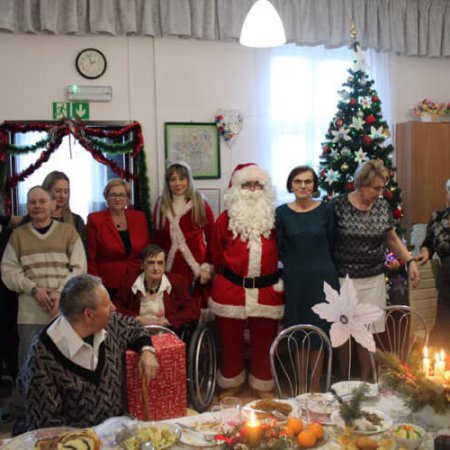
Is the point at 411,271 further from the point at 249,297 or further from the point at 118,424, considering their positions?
the point at 118,424

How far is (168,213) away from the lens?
3.92m

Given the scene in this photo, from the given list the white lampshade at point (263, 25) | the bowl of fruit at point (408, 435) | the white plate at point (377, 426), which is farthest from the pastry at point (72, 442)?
the white lampshade at point (263, 25)

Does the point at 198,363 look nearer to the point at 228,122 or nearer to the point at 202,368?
the point at 202,368

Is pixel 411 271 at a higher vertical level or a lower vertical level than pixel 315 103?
lower

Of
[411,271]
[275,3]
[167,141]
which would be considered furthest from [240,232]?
[275,3]

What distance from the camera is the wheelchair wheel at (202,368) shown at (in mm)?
3168

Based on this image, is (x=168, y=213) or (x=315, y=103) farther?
(x=315, y=103)

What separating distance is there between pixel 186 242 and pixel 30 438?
2.30 m

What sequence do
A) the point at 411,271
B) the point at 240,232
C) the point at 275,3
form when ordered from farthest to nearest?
1. the point at 275,3
2. the point at 240,232
3. the point at 411,271

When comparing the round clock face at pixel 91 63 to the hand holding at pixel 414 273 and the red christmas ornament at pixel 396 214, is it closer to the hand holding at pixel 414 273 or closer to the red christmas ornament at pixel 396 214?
the red christmas ornament at pixel 396 214

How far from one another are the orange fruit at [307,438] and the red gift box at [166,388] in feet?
3.33

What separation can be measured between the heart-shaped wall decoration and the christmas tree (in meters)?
0.76

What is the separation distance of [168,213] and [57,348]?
198 cm

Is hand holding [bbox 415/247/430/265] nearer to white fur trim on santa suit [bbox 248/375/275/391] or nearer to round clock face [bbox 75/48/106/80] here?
white fur trim on santa suit [bbox 248/375/275/391]
